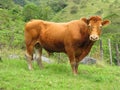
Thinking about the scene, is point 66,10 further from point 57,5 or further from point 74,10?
point 57,5

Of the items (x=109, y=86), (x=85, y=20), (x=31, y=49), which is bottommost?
(x=109, y=86)

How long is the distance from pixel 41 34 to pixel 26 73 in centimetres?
210

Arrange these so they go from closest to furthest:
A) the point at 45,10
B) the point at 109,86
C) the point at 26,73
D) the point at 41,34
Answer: the point at 109,86 → the point at 26,73 → the point at 41,34 → the point at 45,10

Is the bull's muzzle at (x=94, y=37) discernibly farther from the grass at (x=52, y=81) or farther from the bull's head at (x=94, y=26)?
the grass at (x=52, y=81)

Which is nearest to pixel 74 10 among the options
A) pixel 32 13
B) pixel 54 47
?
pixel 32 13

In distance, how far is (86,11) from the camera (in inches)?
3939

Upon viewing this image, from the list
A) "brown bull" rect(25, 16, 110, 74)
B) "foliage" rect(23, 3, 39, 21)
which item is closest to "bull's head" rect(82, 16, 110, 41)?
"brown bull" rect(25, 16, 110, 74)

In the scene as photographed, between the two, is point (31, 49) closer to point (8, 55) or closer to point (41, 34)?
point (41, 34)

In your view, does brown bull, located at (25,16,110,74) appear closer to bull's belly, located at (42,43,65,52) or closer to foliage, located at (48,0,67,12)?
bull's belly, located at (42,43,65,52)

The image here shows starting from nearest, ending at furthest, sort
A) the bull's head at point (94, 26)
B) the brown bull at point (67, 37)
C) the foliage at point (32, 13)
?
the bull's head at point (94, 26)
the brown bull at point (67, 37)
the foliage at point (32, 13)

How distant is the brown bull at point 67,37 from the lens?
10.7 metres

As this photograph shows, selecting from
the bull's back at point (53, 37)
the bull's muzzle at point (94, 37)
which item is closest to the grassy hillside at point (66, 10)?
the bull's back at point (53, 37)

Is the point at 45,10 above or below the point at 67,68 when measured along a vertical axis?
above

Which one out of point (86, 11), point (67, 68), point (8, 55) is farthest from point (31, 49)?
point (86, 11)
